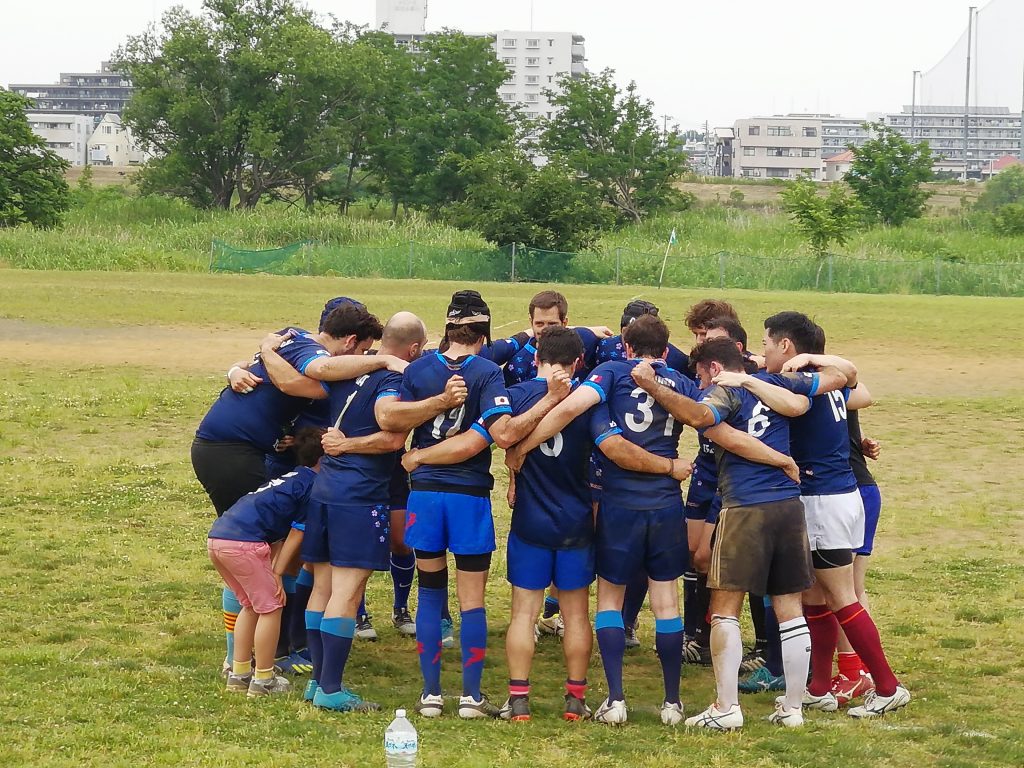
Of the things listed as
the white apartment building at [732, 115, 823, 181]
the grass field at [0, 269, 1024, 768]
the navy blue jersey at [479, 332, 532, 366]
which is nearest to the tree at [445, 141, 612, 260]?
the grass field at [0, 269, 1024, 768]

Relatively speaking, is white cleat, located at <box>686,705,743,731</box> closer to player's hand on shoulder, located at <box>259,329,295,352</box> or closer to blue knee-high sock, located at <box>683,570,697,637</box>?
blue knee-high sock, located at <box>683,570,697,637</box>

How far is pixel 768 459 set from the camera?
6.18 meters

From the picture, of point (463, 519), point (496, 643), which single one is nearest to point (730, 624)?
point (463, 519)

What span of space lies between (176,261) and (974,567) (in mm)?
39877

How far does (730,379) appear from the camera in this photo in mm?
6262

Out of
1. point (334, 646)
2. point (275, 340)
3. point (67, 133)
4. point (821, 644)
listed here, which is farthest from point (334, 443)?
point (67, 133)

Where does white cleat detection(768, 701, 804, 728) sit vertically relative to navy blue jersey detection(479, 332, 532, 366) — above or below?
below

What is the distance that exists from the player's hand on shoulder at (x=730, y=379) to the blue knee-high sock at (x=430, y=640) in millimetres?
1811

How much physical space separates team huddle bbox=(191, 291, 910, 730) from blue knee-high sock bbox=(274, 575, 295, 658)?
0.41m

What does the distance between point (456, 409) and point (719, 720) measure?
2.01 meters

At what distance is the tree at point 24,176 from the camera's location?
5716 centimetres

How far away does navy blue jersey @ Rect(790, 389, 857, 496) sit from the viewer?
649 cm

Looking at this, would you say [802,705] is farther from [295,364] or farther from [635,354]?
[295,364]

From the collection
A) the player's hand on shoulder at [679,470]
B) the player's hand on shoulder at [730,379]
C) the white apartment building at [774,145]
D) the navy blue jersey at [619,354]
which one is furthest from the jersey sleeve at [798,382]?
the white apartment building at [774,145]
